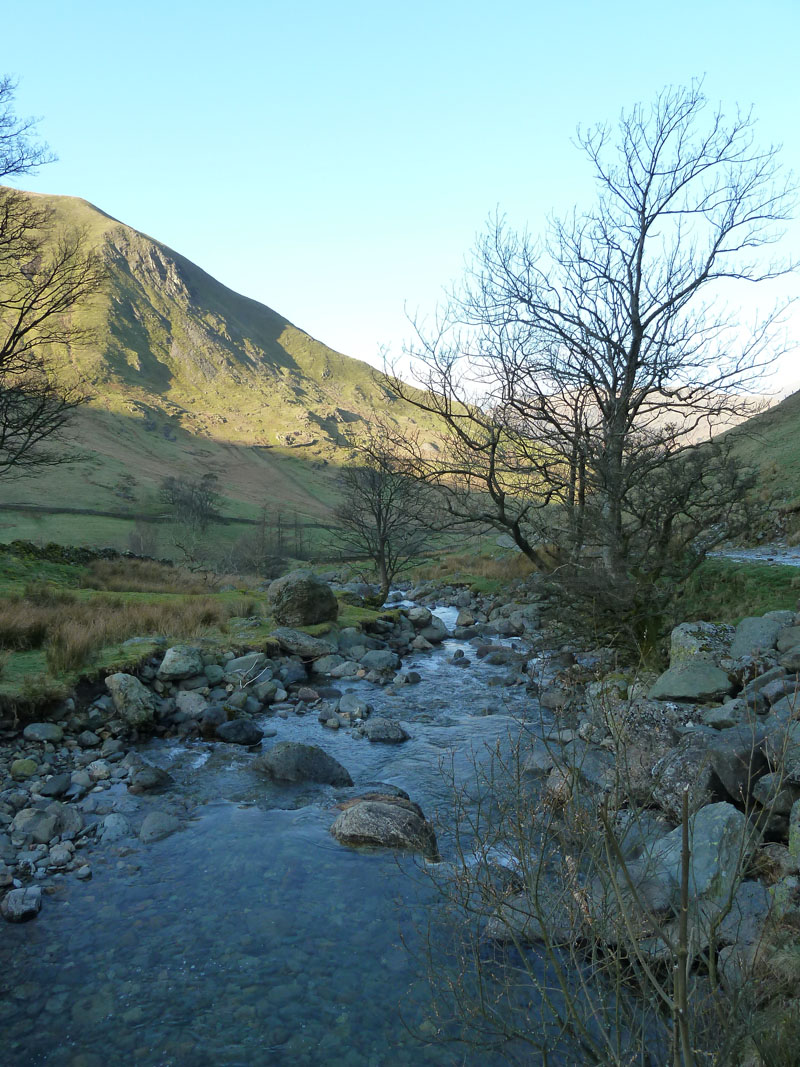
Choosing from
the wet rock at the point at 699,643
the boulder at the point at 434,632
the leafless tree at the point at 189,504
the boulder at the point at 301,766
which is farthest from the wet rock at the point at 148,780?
the leafless tree at the point at 189,504

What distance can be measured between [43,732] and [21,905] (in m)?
3.63

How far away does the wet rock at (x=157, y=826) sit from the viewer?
6504 millimetres

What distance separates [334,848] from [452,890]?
58.5 inches

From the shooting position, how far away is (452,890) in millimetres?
5523

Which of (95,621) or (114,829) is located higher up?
(95,621)

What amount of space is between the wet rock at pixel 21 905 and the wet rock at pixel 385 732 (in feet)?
17.2

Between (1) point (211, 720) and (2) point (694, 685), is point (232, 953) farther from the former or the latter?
(2) point (694, 685)

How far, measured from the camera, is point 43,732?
27.5 ft

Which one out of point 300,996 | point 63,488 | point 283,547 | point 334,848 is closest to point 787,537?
point 334,848

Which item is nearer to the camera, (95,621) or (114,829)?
(114,829)

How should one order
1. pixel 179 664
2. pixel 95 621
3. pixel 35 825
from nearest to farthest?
pixel 35 825 < pixel 179 664 < pixel 95 621

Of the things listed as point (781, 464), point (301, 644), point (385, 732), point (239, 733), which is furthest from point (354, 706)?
point (781, 464)

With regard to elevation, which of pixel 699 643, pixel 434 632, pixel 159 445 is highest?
pixel 159 445

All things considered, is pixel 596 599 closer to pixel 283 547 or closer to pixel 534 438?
pixel 534 438
